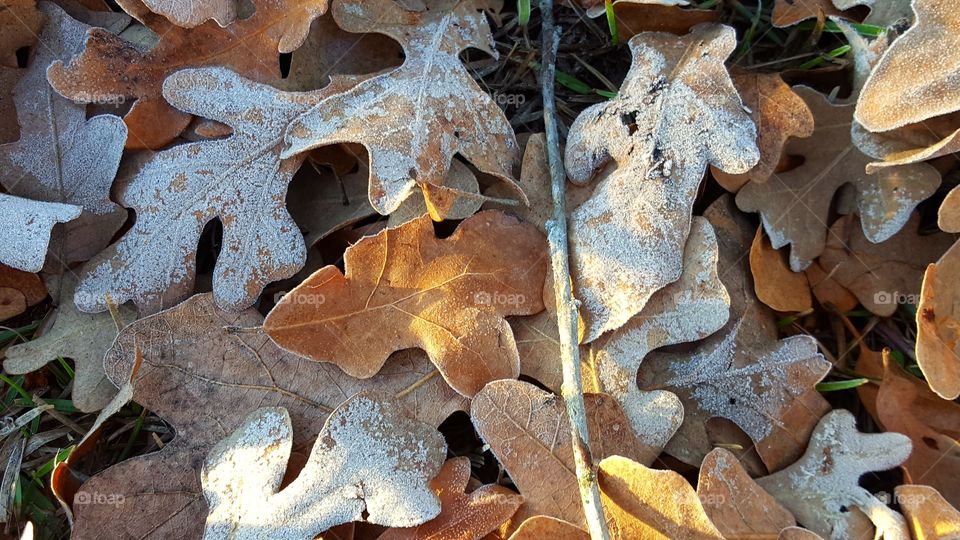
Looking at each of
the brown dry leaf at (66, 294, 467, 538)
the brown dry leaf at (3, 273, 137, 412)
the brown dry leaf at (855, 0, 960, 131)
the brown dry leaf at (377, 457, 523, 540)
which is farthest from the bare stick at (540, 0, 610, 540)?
the brown dry leaf at (3, 273, 137, 412)

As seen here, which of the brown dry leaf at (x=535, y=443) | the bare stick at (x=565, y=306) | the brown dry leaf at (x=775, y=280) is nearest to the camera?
the bare stick at (x=565, y=306)

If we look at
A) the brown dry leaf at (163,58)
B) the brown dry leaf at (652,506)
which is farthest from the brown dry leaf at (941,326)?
the brown dry leaf at (163,58)

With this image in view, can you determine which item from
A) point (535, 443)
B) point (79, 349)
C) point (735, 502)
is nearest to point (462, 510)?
point (535, 443)

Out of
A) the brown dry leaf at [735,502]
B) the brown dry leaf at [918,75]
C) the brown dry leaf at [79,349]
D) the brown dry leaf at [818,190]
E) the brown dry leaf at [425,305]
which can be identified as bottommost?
the brown dry leaf at [79,349]

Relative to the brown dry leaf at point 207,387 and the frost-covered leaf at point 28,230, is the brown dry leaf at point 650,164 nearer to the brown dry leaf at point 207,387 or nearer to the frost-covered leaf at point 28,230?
the brown dry leaf at point 207,387

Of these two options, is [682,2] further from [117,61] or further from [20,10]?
[20,10]

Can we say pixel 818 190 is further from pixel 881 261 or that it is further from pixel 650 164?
pixel 650 164
